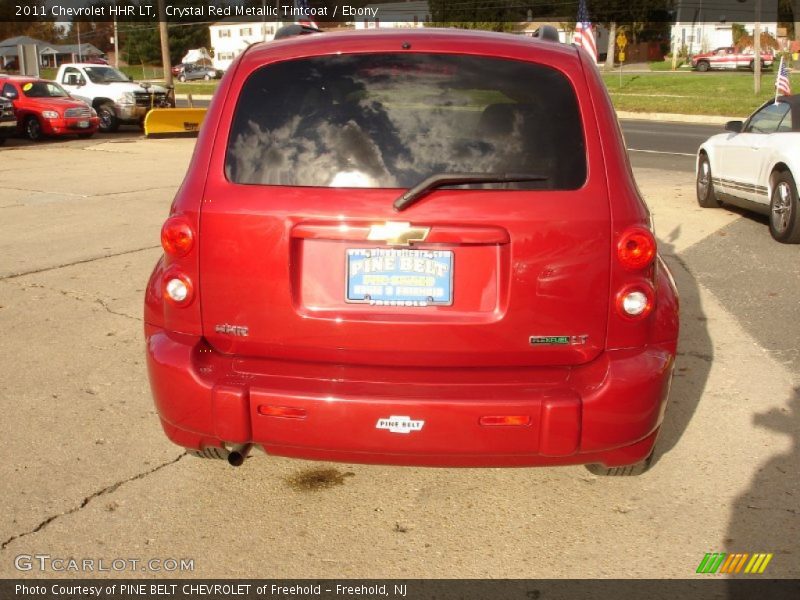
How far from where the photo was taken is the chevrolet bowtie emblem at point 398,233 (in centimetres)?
309

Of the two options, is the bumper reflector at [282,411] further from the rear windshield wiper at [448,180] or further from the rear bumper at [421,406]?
the rear windshield wiper at [448,180]

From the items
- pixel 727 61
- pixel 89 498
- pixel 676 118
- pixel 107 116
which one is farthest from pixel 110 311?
pixel 727 61

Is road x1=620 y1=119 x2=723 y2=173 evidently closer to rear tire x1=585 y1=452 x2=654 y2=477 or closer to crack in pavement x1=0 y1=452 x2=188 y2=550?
rear tire x1=585 y1=452 x2=654 y2=477

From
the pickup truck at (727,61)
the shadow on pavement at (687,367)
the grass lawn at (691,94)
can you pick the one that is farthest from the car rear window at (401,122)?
the pickup truck at (727,61)

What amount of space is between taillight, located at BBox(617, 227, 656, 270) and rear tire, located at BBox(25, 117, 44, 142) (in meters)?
22.7

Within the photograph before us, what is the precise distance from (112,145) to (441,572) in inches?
802

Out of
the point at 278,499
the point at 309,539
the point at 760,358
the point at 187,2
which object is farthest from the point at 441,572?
the point at 187,2

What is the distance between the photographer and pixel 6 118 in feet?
69.8

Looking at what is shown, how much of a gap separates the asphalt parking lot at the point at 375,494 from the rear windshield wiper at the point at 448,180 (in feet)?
4.26

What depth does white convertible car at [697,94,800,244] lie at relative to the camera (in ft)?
29.5

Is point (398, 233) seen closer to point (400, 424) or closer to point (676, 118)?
point (400, 424)

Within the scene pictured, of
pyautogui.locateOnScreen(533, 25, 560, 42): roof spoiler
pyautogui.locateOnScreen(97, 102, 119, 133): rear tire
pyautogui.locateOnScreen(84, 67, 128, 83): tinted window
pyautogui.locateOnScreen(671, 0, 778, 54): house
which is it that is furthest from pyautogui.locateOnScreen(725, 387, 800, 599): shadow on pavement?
pyautogui.locateOnScreen(671, 0, 778, 54): house

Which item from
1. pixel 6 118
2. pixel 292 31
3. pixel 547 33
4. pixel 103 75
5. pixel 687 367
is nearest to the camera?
pixel 547 33

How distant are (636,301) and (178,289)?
1673mm
